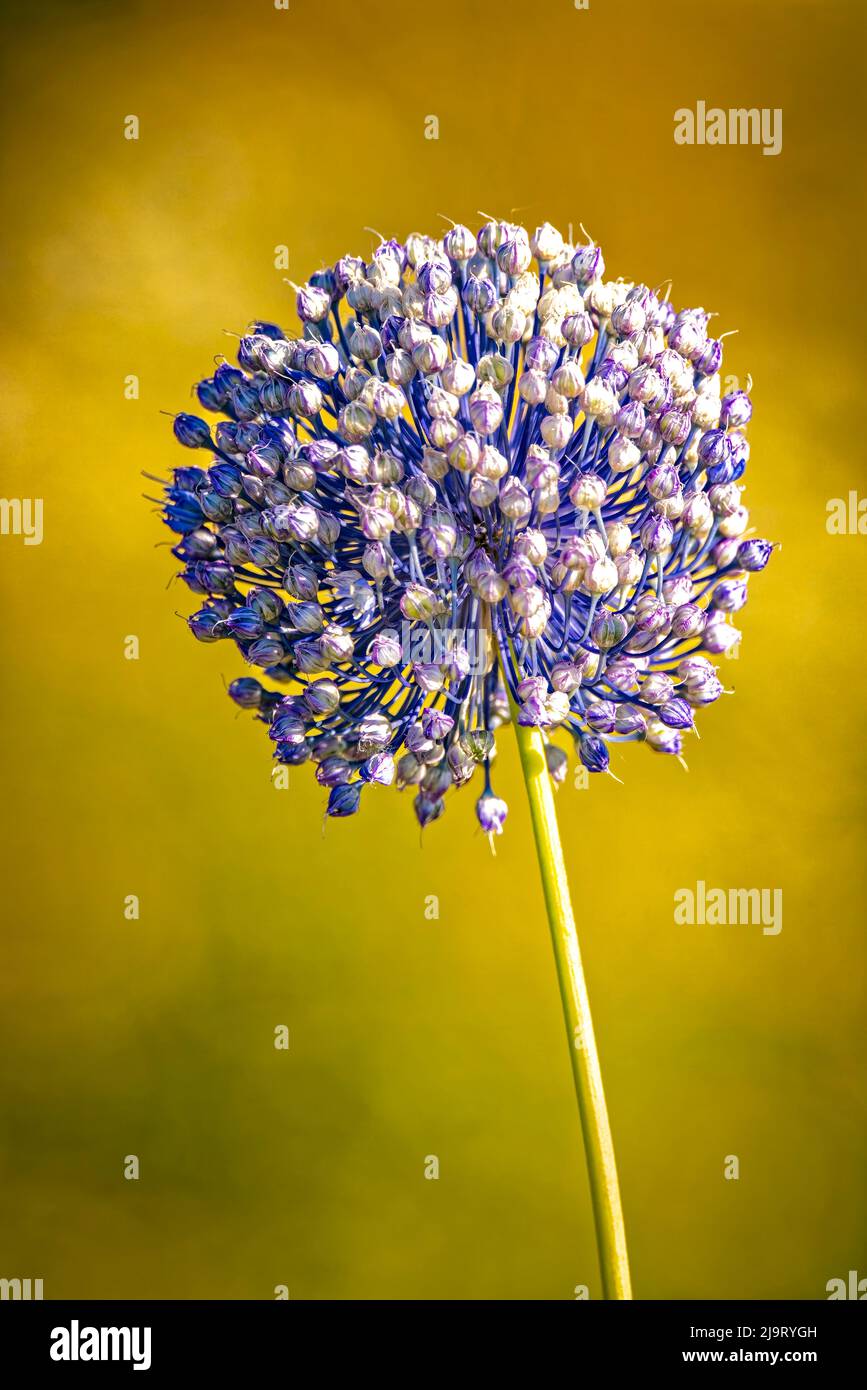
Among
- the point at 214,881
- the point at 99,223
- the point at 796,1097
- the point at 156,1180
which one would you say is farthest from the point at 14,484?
the point at 796,1097

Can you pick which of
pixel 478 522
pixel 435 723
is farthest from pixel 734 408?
pixel 435 723

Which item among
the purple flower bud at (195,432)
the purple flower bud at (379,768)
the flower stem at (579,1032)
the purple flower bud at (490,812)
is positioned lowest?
the flower stem at (579,1032)

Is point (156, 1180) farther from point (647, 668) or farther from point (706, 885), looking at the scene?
point (647, 668)

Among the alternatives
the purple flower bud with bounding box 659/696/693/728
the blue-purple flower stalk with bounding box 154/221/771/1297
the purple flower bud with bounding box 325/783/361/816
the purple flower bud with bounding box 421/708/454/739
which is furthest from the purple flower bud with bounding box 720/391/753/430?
the purple flower bud with bounding box 325/783/361/816

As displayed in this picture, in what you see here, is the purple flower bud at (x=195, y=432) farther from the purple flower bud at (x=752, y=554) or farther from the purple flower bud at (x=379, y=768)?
the purple flower bud at (x=752, y=554)

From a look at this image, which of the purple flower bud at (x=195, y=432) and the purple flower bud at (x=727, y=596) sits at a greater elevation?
the purple flower bud at (x=195, y=432)

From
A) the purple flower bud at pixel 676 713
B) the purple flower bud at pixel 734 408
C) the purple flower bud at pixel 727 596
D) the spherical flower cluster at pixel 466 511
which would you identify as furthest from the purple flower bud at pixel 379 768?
the purple flower bud at pixel 734 408
